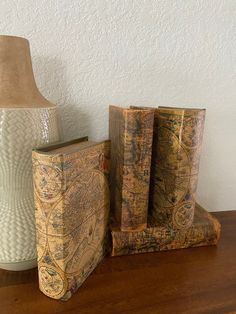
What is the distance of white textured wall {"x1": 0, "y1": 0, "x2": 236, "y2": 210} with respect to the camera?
0.52 m

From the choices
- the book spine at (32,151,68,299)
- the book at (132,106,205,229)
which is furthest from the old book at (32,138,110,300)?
the book at (132,106,205,229)

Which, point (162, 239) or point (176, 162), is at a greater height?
point (176, 162)

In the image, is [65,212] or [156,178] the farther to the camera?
[156,178]

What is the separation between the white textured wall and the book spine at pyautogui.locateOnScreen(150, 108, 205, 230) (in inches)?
6.0

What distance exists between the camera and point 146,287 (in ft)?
1.37

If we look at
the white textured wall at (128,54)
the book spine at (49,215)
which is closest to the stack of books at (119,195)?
the book spine at (49,215)

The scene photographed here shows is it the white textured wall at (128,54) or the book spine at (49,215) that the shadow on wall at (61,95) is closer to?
the white textured wall at (128,54)

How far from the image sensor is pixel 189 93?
2.05 feet

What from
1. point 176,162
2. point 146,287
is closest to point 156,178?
point 176,162

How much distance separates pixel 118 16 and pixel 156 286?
52cm

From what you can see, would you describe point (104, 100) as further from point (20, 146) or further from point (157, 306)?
point (157, 306)

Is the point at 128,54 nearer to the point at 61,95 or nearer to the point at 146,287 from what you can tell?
the point at 61,95

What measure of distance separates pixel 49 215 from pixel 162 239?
0.24 metres

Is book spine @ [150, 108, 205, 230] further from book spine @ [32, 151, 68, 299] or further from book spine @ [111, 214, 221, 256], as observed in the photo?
book spine @ [32, 151, 68, 299]
